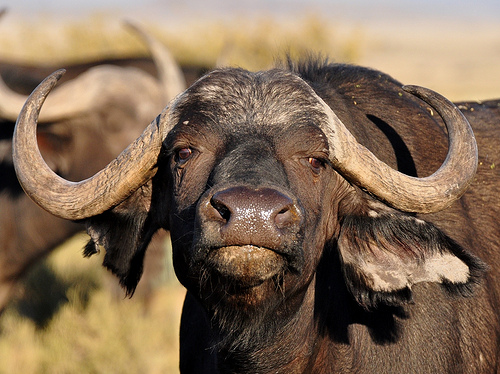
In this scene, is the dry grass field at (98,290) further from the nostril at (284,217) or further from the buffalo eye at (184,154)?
the nostril at (284,217)

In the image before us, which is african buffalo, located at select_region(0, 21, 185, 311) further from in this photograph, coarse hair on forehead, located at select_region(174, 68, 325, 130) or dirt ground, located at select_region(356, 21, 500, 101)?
dirt ground, located at select_region(356, 21, 500, 101)

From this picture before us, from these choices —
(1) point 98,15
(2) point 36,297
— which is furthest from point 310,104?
(1) point 98,15

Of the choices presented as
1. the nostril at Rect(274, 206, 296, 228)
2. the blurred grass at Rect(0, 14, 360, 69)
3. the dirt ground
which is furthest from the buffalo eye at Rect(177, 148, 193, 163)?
the dirt ground

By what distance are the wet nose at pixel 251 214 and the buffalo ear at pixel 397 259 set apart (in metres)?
0.80

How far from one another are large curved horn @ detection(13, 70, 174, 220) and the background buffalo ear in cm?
21

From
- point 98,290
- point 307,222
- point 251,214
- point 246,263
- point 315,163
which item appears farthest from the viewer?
point 98,290

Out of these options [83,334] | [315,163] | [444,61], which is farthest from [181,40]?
[444,61]

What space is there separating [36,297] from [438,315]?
658 centimetres

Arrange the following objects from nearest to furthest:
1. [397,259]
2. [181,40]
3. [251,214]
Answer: [251,214] → [397,259] → [181,40]

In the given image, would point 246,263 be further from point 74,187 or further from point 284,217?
point 74,187

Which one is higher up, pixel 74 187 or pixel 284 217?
pixel 284 217

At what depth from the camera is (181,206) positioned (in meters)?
3.41

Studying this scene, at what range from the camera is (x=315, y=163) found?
3428mm

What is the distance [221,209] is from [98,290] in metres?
6.60
